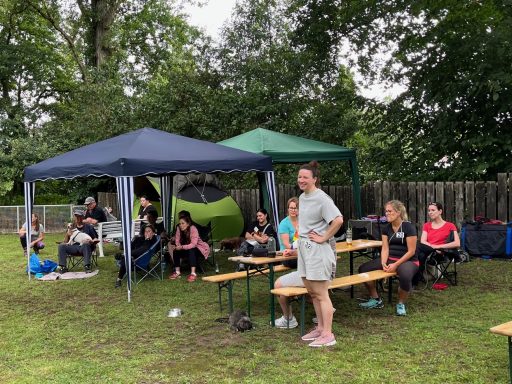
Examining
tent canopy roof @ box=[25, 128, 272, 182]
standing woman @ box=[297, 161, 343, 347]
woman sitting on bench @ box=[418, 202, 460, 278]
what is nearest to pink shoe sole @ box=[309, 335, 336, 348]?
standing woman @ box=[297, 161, 343, 347]

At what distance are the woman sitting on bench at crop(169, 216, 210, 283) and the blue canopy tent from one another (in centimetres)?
99

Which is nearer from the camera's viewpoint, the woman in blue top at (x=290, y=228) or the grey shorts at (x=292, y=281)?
the grey shorts at (x=292, y=281)

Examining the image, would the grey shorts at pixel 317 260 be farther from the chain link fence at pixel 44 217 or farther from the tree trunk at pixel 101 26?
the tree trunk at pixel 101 26

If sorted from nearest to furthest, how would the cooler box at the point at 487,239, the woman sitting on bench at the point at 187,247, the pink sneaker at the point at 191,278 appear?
the pink sneaker at the point at 191,278, the woman sitting on bench at the point at 187,247, the cooler box at the point at 487,239

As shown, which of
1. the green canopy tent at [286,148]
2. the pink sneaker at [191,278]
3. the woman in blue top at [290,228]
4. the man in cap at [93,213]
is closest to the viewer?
the woman in blue top at [290,228]

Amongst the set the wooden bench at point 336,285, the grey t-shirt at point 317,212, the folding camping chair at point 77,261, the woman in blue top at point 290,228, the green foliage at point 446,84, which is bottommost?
the folding camping chair at point 77,261

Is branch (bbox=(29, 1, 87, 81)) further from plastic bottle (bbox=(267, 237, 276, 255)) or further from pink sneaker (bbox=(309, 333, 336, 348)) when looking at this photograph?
pink sneaker (bbox=(309, 333, 336, 348))

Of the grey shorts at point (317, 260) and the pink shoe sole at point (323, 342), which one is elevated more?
the grey shorts at point (317, 260)

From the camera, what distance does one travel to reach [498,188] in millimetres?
9812

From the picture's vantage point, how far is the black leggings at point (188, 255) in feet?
26.9

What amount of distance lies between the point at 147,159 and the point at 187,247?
165 centimetres

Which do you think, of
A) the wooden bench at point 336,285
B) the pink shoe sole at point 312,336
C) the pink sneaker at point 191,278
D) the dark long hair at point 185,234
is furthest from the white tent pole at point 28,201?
the pink shoe sole at point 312,336

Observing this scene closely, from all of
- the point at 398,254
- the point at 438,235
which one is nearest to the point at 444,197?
the point at 438,235

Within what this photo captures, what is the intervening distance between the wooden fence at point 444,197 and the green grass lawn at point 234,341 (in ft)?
9.27
